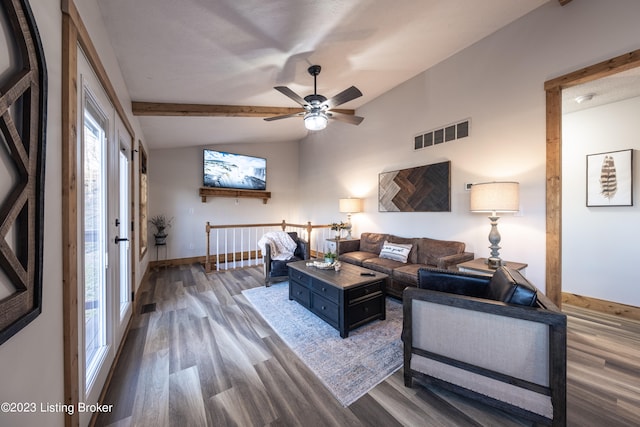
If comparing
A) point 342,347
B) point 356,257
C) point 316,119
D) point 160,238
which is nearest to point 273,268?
point 356,257

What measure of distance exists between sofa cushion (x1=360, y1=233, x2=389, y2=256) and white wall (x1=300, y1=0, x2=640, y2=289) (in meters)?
0.24

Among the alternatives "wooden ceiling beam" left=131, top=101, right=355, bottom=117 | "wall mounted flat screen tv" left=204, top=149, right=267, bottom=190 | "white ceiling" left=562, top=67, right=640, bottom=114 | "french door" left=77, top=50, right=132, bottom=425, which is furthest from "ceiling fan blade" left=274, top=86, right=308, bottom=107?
"wall mounted flat screen tv" left=204, top=149, right=267, bottom=190

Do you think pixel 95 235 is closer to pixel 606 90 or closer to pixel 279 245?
pixel 279 245

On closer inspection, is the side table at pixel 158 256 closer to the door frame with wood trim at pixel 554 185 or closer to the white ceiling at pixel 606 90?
the door frame with wood trim at pixel 554 185

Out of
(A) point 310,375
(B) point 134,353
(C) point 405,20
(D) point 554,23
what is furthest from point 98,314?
(D) point 554,23

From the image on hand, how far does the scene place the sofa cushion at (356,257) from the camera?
153 inches

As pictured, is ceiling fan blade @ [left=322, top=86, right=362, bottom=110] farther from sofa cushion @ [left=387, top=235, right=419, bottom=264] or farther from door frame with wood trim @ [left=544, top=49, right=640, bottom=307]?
sofa cushion @ [left=387, top=235, right=419, bottom=264]

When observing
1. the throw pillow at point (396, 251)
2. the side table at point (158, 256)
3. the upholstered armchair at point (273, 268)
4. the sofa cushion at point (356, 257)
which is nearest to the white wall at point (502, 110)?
the throw pillow at point (396, 251)

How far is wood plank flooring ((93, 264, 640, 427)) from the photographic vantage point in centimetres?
150

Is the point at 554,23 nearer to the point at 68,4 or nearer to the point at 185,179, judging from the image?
the point at 68,4

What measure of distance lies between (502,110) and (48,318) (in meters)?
4.31

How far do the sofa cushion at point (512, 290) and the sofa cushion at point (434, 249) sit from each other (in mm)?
1689

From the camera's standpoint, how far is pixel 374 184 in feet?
15.8

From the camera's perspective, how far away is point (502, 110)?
3.02 meters
